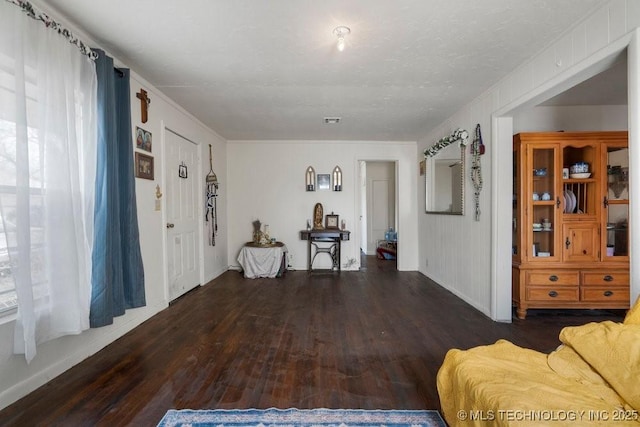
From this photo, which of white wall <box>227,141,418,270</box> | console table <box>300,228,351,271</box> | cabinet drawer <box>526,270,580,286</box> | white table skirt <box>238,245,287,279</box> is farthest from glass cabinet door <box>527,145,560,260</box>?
white table skirt <box>238,245,287,279</box>

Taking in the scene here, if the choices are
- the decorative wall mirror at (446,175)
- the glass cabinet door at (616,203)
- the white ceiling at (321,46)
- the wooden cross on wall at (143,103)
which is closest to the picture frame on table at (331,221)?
the decorative wall mirror at (446,175)

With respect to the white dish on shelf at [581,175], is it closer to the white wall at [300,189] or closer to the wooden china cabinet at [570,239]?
the wooden china cabinet at [570,239]

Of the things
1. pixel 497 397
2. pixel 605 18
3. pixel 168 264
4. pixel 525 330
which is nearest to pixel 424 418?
pixel 497 397

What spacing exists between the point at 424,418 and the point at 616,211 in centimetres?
315

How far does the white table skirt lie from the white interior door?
813 millimetres

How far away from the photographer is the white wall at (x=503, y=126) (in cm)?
179

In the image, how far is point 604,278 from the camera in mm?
2967

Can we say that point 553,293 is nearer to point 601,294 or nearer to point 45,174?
point 601,294

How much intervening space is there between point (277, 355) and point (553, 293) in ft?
9.07

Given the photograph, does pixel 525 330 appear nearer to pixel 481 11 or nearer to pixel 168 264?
pixel 481 11

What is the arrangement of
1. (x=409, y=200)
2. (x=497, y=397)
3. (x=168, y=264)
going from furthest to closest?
(x=409, y=200) < (x=168, y=264) < (x=497, y=397)

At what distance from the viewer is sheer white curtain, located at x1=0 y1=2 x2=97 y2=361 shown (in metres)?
1.58

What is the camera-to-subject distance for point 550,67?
2227mm

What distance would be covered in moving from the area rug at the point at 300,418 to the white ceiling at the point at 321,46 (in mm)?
2336
